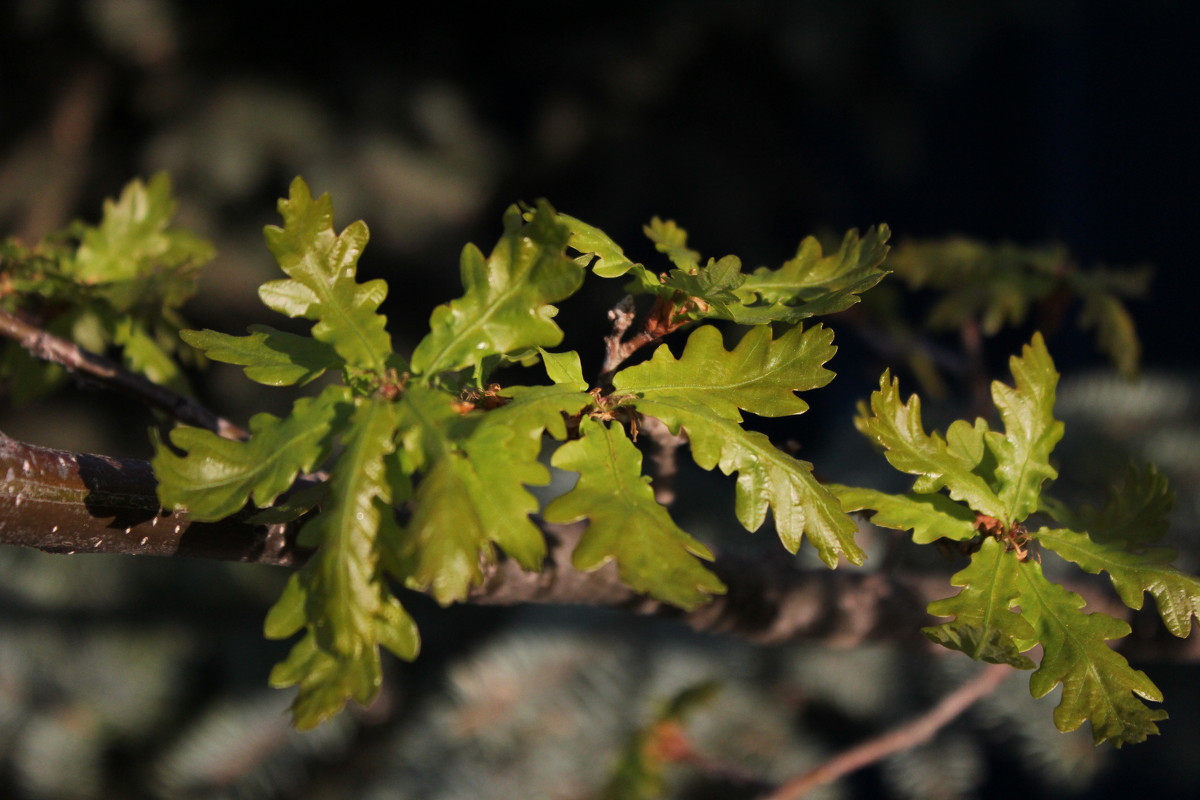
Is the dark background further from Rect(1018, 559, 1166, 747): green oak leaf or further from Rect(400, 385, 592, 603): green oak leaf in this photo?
Rect(400, 385, 592, 603): green oak leaf

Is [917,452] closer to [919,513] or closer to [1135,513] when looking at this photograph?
[919,513]

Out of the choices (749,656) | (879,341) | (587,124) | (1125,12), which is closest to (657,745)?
(749,656)

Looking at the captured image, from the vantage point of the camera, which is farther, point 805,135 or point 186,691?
point 805,135

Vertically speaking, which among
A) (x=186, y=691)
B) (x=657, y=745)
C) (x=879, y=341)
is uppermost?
(x=879, y=341)

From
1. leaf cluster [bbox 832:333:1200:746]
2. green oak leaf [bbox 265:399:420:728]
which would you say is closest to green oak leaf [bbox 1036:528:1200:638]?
leaf cluster [bbox 832:333:1200:746]

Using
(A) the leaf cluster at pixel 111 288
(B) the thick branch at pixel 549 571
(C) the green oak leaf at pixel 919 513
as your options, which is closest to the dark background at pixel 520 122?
(B) the thick branch at pixel 549 571

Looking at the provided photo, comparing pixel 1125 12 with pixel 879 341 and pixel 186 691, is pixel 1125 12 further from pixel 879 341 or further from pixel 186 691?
pixel 186 691

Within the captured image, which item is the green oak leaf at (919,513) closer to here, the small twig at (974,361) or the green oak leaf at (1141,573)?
the green oak leaf at (1141,573)

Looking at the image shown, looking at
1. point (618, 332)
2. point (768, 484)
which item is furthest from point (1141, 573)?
point (618, 332)
